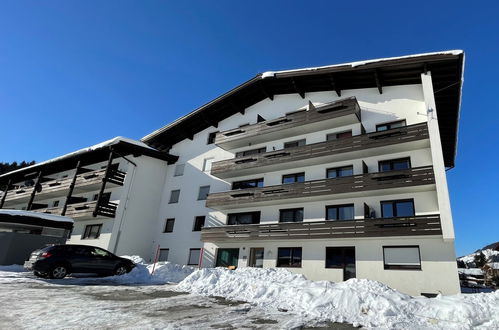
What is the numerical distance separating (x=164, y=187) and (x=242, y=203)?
11.3m

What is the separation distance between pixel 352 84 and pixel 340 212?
32.6 feet

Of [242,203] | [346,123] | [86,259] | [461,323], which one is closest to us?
[461,323]

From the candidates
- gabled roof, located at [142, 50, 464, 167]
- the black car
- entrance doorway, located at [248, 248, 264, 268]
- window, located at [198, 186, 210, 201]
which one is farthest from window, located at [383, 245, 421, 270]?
window, located at [198, 186, 210, 201]

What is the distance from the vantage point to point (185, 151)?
32.3 metres

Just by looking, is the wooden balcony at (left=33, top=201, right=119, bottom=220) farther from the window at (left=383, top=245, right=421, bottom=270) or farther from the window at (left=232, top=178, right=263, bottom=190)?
the window at (left=383, top=245, right=421, bottom=270)

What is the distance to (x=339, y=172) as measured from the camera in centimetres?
2167

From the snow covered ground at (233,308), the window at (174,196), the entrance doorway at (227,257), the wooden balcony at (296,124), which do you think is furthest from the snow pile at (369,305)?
the window at (174,196)

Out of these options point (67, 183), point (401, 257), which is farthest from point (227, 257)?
point (67, 183)

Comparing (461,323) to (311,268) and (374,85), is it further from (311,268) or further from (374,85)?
(374,85)

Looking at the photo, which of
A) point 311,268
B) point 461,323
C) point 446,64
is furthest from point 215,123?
point 461,323

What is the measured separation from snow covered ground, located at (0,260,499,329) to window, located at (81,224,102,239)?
48.9 feet

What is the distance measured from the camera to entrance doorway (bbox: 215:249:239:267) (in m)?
23.9

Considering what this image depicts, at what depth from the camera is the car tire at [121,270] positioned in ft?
57.6

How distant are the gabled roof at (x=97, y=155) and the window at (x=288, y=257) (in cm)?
1622
